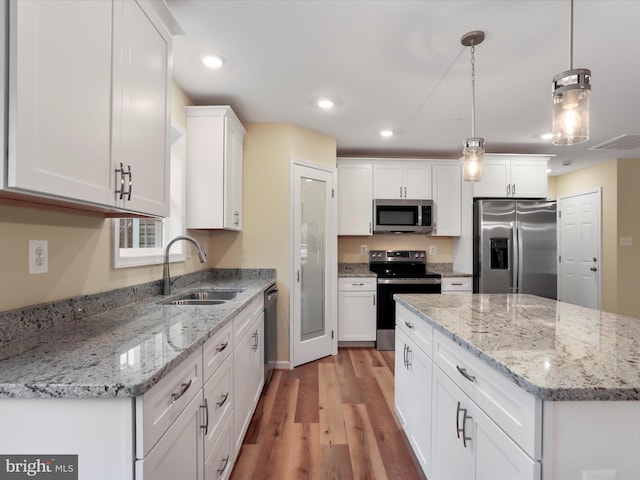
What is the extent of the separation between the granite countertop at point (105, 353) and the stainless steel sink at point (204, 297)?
1.73ft

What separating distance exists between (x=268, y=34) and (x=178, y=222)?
1497 millimetres

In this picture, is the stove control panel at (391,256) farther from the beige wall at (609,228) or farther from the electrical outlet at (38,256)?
the electrical outlet at (38,256)

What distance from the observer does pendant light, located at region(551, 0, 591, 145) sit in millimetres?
1267

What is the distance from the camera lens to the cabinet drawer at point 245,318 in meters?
1.81

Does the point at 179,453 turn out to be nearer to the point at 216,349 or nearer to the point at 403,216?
the point at 216,349

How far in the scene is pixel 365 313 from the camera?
3.92m

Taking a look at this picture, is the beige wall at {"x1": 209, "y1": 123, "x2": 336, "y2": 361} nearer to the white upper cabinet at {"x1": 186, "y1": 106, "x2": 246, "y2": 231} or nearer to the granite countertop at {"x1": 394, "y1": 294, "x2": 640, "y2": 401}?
the white upper cabinet at {"x1": 186, "y1": 106, "x2": 246, "y2": 231}

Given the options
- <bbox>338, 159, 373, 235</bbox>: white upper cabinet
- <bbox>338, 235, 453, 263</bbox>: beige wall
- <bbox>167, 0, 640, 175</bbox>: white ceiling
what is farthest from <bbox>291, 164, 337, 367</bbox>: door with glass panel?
<bbox>338, 235, 453, 263</bbox>: beige wall

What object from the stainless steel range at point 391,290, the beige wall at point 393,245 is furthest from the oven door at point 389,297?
the beige wall at point 393,245

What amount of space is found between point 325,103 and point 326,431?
101 inches

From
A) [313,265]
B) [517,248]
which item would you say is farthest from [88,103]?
[517,248]

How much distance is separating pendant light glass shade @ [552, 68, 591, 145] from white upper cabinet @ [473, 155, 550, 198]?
2.85 meters

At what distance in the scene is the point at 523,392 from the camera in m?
0.88

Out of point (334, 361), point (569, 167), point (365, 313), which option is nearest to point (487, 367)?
point (334, 361)
